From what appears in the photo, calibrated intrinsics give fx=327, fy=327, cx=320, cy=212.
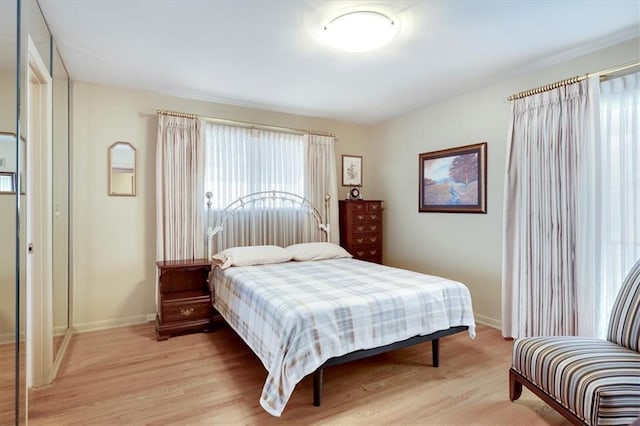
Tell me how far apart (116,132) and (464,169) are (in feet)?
12.5

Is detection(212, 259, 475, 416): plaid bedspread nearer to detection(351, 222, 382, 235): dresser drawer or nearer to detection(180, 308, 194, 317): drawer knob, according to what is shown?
detection(180, 308, 194, 317): drawer knob

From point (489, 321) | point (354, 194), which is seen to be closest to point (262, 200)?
point (354, 194)

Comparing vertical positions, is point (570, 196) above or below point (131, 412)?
above

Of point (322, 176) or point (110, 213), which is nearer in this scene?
point (110, 213)

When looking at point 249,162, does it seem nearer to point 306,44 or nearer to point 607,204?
point 306,44

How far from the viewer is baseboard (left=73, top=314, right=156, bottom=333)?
10.9ft

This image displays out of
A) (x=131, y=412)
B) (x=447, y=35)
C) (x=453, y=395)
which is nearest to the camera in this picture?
(x=131, y=412)

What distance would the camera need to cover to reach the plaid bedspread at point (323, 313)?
189 cm

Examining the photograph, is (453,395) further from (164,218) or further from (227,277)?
(164,218)

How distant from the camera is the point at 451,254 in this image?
3846mm

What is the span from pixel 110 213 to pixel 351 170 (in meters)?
3.14

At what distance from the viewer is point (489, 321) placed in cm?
348

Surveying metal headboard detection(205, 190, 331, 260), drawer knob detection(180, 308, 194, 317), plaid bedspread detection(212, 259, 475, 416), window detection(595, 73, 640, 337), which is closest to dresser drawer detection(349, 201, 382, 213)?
metal headboard detection(205, 190, 331, 260)

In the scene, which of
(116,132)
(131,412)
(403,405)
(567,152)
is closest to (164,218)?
(116,132)
